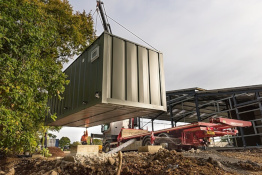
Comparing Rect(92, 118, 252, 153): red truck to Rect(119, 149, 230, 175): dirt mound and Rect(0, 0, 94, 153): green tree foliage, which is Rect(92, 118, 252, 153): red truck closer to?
Rect(119, 149, 230, 175): dirt mound

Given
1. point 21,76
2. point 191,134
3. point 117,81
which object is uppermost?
point 21,76

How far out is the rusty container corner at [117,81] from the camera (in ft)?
19.3

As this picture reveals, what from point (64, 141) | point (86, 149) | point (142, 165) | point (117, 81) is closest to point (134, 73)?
point (117, 81)

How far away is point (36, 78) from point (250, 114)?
18821 millimetres

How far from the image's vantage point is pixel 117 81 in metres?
6.02

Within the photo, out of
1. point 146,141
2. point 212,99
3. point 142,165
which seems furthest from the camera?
point 212,99

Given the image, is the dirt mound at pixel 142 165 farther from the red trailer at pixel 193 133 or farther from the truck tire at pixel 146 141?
the truck tire at pixel 146 141

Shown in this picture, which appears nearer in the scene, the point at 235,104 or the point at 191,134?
the point at 191,134

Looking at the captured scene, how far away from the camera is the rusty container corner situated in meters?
5.89

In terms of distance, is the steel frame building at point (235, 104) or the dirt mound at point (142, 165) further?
the steel frame building at point (235, 104)

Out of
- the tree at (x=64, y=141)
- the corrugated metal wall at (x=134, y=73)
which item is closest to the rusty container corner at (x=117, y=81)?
the corrugated metal wall at (x=134, y=73)

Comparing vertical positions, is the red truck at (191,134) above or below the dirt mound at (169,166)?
above

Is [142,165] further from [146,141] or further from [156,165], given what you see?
[146,141]

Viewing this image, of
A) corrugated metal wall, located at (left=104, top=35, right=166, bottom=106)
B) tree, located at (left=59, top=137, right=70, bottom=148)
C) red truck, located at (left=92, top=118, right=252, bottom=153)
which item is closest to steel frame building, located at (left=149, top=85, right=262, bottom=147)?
red truck, located at (left=92, top=118, right=252, bottom=153)
